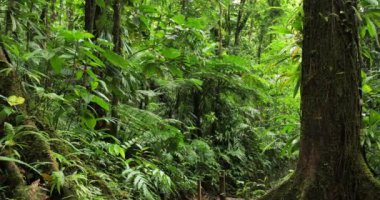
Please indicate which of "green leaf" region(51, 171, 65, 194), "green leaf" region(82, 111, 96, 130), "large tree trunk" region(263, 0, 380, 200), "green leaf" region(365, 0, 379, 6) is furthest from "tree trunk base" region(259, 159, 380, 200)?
"green leaf" region(82, 111, 96, 130)

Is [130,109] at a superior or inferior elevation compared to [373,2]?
inferior

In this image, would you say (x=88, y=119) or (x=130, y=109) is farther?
(x=130, y=109)

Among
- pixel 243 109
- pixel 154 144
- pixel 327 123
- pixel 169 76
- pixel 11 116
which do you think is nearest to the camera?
pixel 11 116

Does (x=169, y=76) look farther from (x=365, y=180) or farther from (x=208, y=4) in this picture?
(x=365, y=180)

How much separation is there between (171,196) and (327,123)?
12.7 ft

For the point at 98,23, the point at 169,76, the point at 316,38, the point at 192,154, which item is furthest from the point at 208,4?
the point at 316,38

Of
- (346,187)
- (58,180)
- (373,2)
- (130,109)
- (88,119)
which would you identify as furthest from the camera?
(130,109)

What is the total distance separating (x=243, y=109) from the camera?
9.83 metres

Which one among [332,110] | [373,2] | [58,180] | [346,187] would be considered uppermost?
[373,2]

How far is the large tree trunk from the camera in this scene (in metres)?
3.05

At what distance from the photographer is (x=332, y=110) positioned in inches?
121

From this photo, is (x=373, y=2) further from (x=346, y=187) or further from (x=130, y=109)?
(x=130, y=109)

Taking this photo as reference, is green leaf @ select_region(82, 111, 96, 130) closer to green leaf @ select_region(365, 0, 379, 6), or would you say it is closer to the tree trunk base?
the tree trunk base

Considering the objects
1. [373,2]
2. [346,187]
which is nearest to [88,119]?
[346,187]
